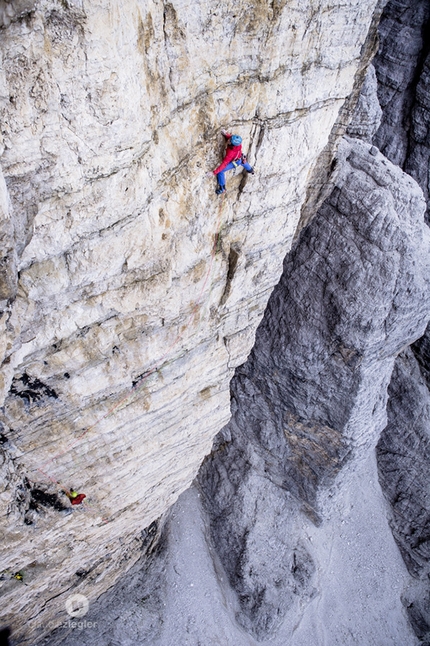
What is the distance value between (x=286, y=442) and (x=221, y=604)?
14.2 ft

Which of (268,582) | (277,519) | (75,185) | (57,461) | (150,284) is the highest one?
(75,185)

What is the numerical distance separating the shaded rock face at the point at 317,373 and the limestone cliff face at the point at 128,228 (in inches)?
68.5

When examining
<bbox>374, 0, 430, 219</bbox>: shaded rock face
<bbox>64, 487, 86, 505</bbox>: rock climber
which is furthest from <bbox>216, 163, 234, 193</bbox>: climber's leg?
<bbox>374, 0, 430, 219</bbox>: shaded rock face

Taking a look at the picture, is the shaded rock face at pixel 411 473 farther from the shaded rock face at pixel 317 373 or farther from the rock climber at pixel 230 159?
the rock climber at pixel 230 159

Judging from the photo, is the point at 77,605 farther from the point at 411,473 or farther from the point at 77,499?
the point at 411,473

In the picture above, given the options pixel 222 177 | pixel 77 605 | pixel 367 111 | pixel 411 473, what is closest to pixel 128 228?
pixel 222 177

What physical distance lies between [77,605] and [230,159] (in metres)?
8.80

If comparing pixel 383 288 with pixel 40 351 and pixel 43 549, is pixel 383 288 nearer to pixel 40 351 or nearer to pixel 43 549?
pixel 40 351

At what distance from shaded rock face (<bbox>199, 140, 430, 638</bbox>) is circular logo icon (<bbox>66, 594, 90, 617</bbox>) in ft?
11.7

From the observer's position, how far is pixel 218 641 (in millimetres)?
10594

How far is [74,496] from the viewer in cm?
643

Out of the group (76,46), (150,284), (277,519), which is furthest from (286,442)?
(76,46)

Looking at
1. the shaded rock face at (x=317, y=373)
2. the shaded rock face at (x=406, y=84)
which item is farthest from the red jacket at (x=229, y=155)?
the shaded rock face at (x=406, y=84)

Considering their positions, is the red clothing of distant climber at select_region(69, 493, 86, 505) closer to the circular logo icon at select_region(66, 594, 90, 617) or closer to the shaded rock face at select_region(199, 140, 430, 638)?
the circular logo icon at select_region(66, 594, 90, 617)
